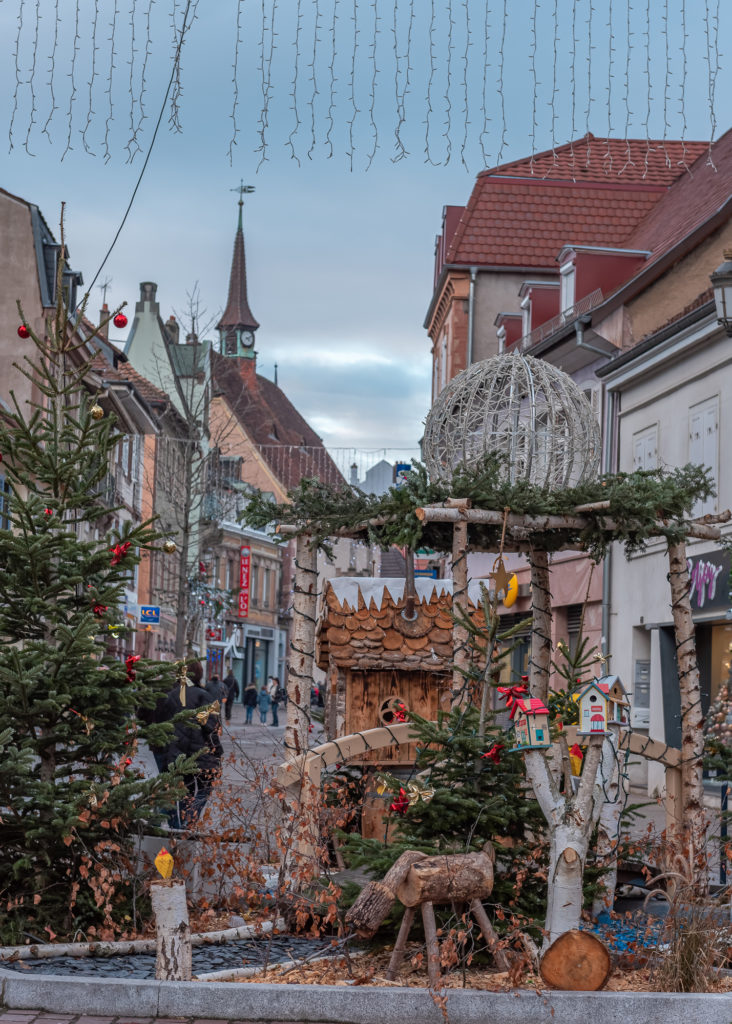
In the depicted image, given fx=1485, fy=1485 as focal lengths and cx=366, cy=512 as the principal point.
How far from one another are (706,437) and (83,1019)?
51.9 feet

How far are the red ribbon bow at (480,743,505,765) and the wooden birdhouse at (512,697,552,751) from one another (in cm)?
44

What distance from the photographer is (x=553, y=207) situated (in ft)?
117

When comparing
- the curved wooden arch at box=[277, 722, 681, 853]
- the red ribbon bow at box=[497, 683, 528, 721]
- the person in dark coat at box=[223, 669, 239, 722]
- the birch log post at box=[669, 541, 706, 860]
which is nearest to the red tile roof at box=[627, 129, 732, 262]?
the person in dark coat at box=[223, 669, 239, 722]

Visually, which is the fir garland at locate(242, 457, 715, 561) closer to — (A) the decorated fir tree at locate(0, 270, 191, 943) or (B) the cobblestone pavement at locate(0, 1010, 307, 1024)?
(A) the decorated fir tree at locate(0, 270, 191, 943)

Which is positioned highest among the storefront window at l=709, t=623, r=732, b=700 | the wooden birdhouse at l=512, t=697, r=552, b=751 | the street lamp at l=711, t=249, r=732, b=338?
the street lamp at l=711, t=249, r=732, b=338

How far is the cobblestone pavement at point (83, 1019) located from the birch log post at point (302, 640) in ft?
→ 10.0

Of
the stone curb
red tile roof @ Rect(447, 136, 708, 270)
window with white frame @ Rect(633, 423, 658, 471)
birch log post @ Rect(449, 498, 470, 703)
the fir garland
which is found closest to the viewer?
the stone curb

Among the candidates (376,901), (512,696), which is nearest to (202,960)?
(376,901)

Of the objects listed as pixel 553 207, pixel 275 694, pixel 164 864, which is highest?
pixel 553 207

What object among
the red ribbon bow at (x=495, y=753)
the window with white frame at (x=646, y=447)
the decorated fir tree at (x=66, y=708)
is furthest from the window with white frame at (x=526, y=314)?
the red ribbon bow at (x=495, y=753)

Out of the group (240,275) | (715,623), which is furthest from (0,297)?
(240,275)

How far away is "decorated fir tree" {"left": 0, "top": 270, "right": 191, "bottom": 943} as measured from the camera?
7770mm

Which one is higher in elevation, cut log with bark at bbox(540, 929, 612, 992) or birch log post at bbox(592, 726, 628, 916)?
birch log post at bbox(592, 726, 628, 916)

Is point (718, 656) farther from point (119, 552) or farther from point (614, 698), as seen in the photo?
point (119, 552)
